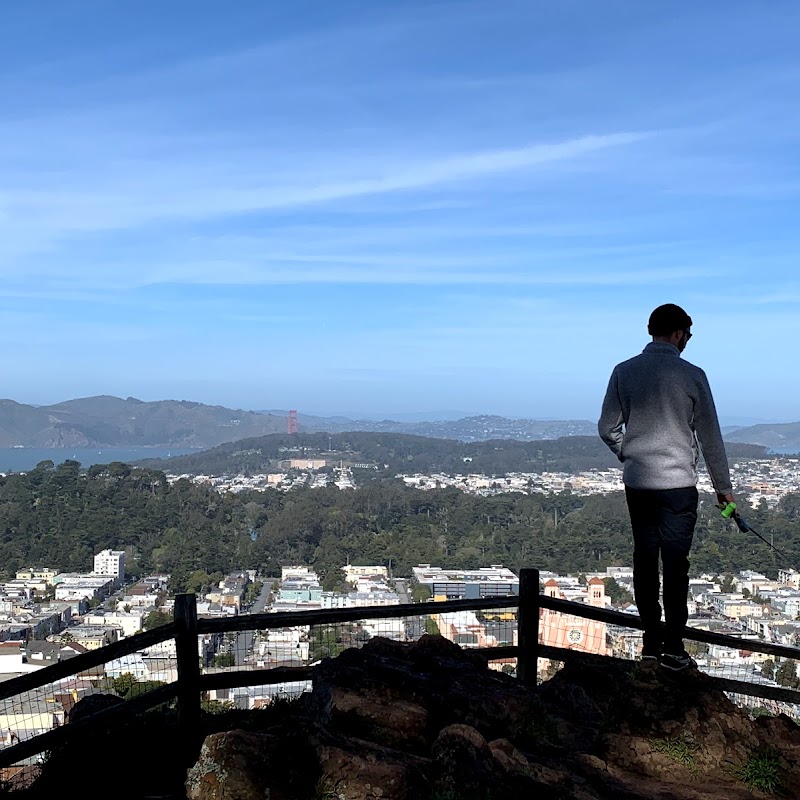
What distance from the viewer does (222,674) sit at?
558 centimetres

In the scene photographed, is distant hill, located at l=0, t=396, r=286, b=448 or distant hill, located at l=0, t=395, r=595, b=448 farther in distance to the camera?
distant hill, located at l=0, t=396, r=286, b=448

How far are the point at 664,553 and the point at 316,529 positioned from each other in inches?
1989

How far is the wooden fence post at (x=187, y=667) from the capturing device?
5.28 meters

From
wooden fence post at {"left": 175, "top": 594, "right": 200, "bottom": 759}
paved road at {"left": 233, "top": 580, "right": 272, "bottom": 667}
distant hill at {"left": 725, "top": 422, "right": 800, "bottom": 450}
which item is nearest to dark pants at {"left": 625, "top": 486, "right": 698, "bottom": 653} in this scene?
wooden fence post at {"left": 175, "top": 594, "right": 200, "bottom": 759}

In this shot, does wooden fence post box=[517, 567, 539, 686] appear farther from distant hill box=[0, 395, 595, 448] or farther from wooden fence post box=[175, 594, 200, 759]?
distant hill box=[0, 395, 595, 448]

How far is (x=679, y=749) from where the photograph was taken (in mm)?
4566

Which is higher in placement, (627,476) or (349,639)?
(627,476)

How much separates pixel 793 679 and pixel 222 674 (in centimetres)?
433

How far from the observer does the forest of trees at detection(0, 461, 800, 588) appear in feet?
142

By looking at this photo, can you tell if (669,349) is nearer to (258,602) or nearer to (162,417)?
(258,602)

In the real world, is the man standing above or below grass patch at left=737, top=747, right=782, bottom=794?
above

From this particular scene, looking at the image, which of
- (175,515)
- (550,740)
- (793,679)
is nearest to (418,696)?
(550,740)

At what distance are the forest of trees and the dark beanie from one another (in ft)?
101

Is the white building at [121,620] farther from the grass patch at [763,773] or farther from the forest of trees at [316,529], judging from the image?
the grass patch at [763,773]
